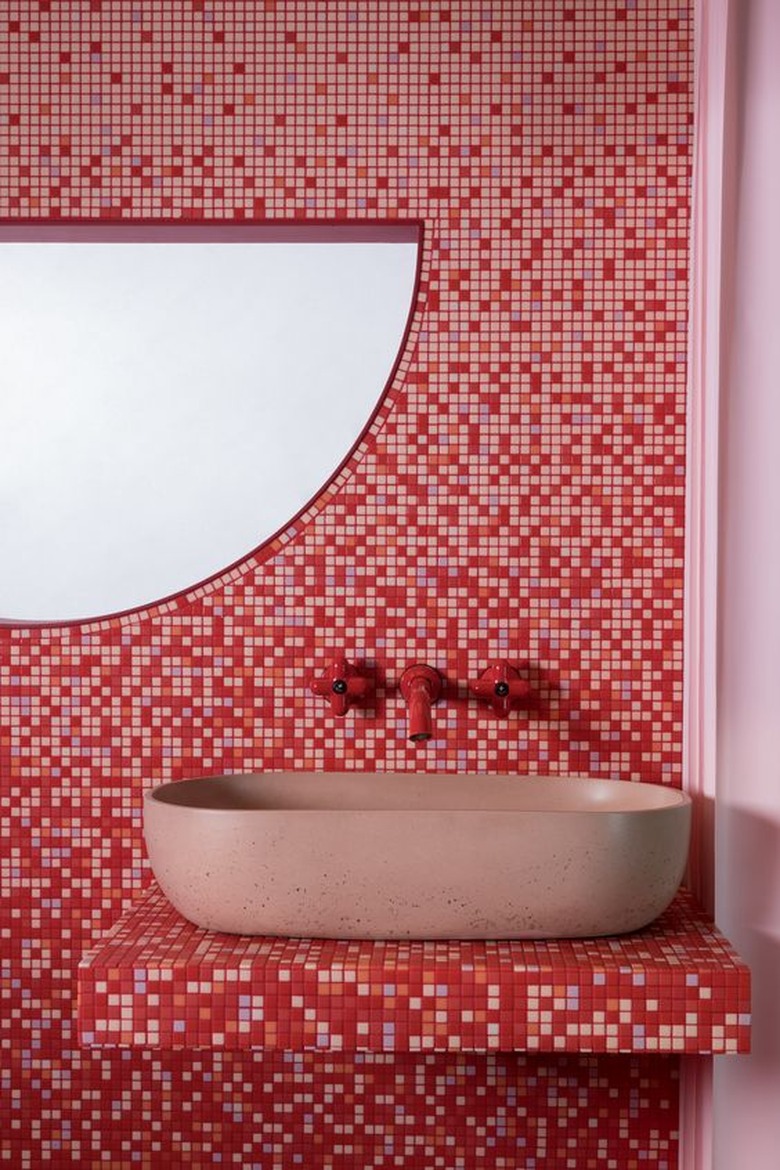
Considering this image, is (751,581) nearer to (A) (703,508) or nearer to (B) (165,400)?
(A) (703,508)

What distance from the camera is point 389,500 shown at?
2.34 metres

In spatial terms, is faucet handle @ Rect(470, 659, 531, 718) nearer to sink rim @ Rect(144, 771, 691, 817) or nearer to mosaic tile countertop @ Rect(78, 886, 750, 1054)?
sink rim @ Rect(144, 771, 691, 817)

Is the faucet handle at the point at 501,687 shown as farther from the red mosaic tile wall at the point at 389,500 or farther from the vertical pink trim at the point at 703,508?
the vertical pink trim at the point at 703,508

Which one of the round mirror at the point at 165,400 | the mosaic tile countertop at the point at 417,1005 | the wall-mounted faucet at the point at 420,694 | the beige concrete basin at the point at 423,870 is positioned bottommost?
Result: the mosaic tile countertop at the point at 417,1005

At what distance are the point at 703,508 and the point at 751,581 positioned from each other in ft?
0.80

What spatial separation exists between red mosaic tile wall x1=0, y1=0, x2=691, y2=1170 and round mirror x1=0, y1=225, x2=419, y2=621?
0.51m

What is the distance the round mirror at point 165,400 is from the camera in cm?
283

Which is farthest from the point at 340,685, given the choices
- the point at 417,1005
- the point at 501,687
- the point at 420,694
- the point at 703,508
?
the point at 703,508

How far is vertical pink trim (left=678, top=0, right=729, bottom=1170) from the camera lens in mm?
2178

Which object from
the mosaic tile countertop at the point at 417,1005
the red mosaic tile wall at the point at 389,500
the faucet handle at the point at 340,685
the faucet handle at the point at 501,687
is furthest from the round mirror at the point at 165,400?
the mosaic tile countertop at the point at 417,1005

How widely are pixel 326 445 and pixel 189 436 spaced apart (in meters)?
0.33

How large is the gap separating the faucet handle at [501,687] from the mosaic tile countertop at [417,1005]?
1.87 ft

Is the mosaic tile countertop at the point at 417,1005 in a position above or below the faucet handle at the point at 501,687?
below

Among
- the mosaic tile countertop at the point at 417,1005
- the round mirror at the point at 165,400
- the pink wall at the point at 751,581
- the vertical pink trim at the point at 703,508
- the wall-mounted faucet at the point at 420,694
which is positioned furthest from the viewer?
the round mirror at the point at 165,400
